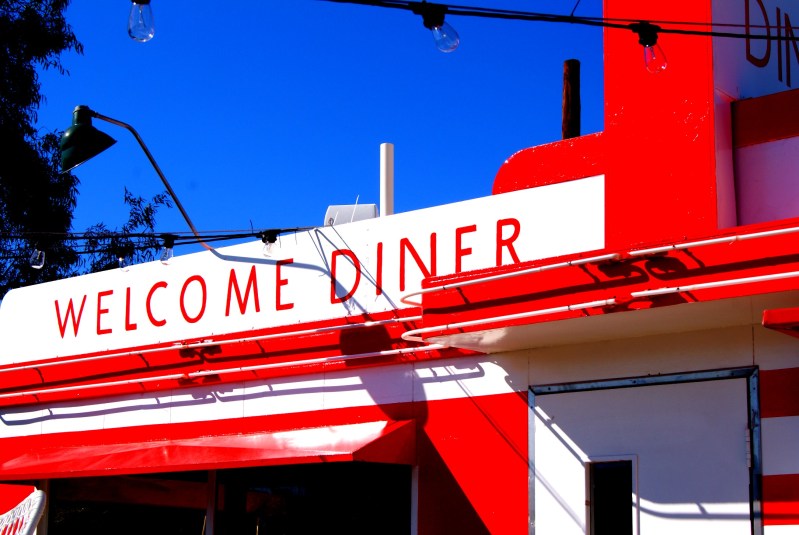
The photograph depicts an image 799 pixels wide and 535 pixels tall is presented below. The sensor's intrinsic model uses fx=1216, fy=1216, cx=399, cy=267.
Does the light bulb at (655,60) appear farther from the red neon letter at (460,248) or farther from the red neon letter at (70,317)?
the red neon letter at (70,317)

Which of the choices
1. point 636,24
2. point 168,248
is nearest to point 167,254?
point 168,248

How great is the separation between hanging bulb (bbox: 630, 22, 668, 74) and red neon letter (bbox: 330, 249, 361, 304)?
10.8 feet

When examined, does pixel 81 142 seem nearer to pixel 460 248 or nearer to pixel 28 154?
pixel 460 248

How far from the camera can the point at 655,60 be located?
8773mm

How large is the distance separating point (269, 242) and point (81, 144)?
6.89ft

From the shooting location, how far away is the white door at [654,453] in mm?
8016

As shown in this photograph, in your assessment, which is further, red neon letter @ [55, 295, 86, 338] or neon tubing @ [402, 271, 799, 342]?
red neon letter @ [55, 295, 86, 338]

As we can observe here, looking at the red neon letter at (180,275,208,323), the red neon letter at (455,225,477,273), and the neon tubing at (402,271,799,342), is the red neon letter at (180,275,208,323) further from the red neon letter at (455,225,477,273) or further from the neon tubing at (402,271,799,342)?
the neon tubing at (402,271,799,342)

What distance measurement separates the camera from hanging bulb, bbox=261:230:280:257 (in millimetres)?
11469

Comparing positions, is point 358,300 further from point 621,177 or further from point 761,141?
point 761,141

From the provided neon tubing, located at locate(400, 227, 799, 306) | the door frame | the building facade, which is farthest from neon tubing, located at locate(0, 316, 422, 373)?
the door frame

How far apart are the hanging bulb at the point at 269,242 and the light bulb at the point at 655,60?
4161mm

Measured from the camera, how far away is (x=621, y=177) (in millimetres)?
8891

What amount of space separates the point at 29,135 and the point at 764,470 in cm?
2035
